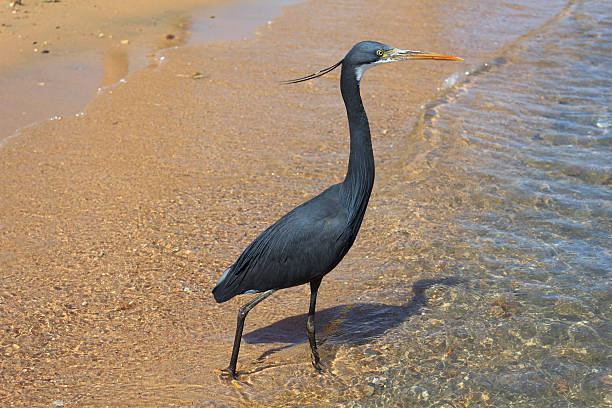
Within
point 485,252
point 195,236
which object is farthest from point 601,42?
point 195,236

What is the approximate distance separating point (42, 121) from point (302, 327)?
15.3ft

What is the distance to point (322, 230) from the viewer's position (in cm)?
418

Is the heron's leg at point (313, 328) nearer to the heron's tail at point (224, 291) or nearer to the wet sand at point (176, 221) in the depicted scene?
the wet sand at point (176, 221)

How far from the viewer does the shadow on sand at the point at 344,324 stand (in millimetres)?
4805

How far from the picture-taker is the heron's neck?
13.9ft

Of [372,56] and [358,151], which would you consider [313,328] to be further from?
[372,56]

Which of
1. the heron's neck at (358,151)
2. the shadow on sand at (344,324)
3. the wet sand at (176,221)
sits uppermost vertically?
the heron's neck at (358,151)

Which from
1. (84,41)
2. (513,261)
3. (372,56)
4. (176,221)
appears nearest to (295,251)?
(372,56)

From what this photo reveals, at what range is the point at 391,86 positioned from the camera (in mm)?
9594

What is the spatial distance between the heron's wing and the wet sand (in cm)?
61

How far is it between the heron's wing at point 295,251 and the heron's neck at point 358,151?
12cm

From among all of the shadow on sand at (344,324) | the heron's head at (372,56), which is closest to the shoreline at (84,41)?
the shadow on sand at (344,324)

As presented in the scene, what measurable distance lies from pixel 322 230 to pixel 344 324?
1.09 m

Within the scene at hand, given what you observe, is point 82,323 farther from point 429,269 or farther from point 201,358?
point 429,269
